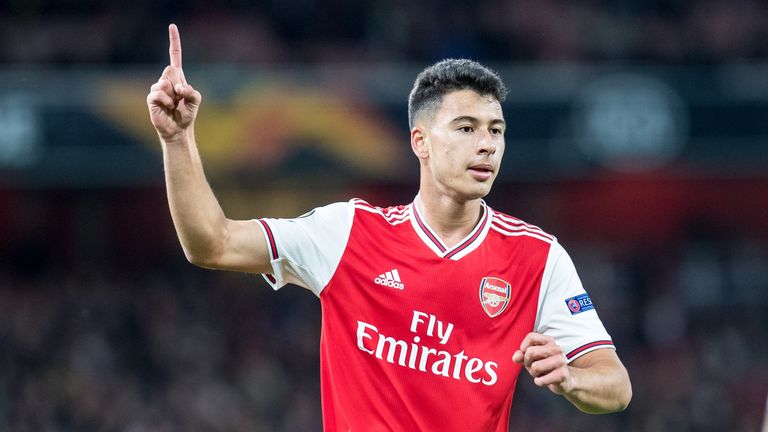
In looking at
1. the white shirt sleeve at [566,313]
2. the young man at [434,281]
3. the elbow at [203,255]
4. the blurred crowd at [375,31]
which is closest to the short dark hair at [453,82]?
the young man at [434,281]

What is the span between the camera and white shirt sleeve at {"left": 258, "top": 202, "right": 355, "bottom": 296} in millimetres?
4621

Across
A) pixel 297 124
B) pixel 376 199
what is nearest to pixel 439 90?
pixel 297 124

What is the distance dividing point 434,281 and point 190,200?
3.39ft

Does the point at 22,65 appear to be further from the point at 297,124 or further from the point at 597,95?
the point at 597,95

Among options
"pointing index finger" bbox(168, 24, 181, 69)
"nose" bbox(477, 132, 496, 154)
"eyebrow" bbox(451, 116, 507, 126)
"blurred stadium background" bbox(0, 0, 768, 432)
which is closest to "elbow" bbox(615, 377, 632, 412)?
"nose" bbox(477, 132, 496, 154)

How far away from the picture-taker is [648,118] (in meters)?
14.9

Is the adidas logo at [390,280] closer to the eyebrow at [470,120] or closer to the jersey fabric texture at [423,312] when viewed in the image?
the jersey fabric texture at [423,312]

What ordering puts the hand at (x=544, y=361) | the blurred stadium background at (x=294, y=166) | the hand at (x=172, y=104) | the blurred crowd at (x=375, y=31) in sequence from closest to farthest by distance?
the hand at (x=544, y=361), the hand at (x=172, y=104), the blurred stadium background at (x=294, y=166), the blurred crowd at (x=375, y=31)

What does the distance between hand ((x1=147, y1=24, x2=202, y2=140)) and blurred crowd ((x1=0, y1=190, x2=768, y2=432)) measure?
33.9ft

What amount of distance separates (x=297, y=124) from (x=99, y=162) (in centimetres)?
249

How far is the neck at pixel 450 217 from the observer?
483cm

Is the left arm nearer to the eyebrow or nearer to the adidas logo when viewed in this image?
the adidas logo

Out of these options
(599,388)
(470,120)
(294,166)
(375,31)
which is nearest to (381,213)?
(470,120)

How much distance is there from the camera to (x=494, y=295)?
4668 mm
